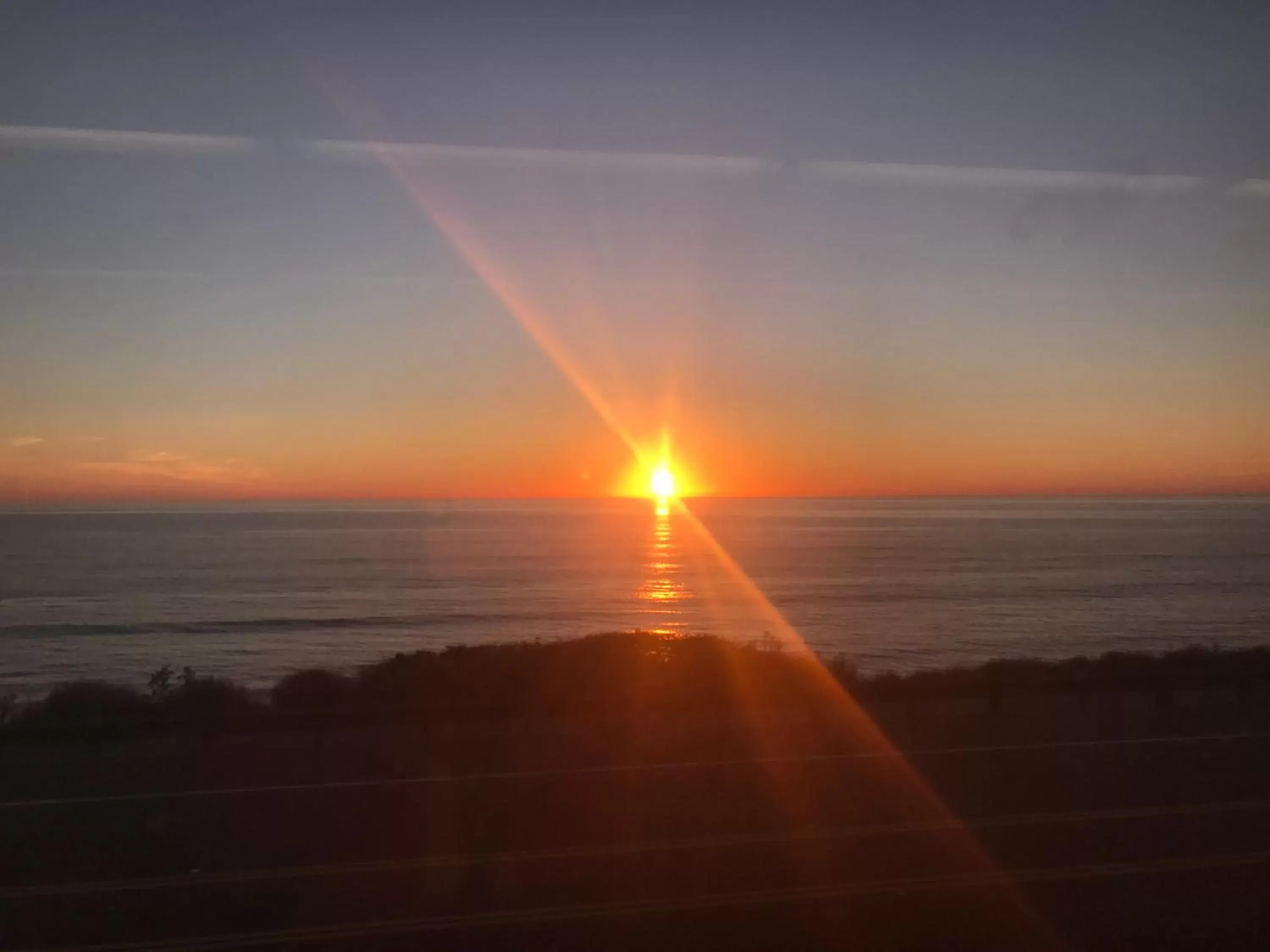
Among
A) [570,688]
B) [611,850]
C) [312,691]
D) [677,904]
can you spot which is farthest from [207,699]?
[677,904]

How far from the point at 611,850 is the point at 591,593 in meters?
51.3

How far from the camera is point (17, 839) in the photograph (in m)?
7.40

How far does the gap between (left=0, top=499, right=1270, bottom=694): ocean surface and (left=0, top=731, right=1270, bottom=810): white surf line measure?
22.0m

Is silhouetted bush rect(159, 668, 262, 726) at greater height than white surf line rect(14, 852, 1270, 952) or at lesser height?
greater

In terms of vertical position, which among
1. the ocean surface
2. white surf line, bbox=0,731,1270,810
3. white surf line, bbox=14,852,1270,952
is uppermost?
the ocean surface

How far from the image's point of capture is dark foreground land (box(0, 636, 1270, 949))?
5.93 meters

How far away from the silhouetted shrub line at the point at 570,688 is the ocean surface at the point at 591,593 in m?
14.3

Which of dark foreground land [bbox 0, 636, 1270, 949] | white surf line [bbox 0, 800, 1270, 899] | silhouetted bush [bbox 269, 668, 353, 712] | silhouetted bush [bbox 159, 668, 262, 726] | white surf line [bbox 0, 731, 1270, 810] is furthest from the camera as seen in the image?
silhouetted bush [bbox 269, 668, 353, 712]

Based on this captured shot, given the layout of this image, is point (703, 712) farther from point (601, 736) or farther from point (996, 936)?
point (996, 936)

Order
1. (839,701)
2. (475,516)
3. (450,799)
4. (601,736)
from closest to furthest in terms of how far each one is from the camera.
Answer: (450,799), (601,736), (839,701), (475,516)

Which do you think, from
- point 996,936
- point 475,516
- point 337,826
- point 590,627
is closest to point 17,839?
point 337,826

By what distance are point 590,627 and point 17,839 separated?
123 ft

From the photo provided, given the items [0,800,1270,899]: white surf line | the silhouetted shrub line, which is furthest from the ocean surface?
[0,800,1270,899]: white surf line

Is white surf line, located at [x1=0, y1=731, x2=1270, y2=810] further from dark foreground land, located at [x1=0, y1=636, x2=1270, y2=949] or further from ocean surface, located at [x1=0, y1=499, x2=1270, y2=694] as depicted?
ocean surface, located at [x1=0, y1=499, x2=1270, y2=694]
